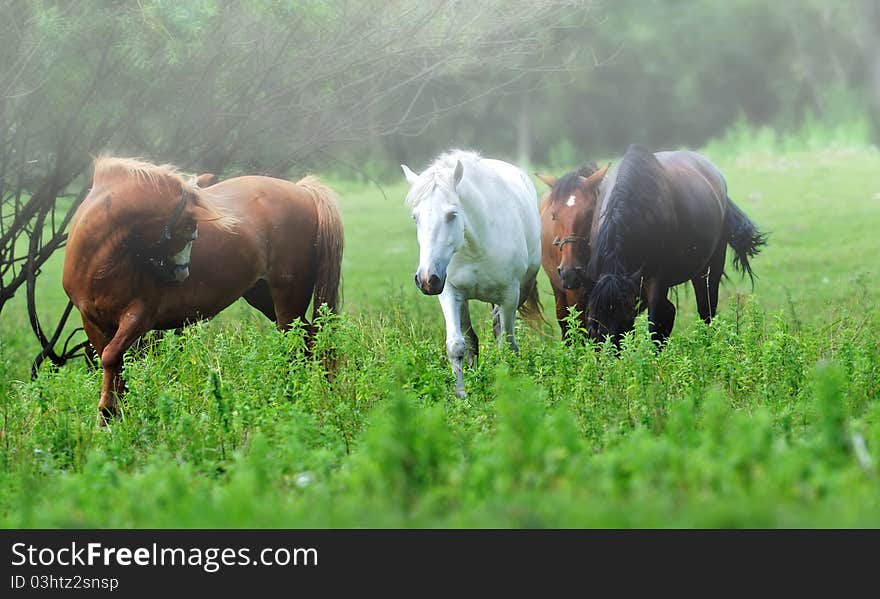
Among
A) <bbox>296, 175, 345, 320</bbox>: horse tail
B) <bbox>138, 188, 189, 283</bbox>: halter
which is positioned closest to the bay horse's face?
<bbox>138, 188, 189, 283</bbox>: halter

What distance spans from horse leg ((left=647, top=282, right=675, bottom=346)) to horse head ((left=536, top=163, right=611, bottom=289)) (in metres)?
0.66

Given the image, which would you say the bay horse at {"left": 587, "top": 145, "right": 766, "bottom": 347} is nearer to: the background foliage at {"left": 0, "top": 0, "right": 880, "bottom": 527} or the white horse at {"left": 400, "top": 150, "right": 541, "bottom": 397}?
the background foliage at {"left": 0, "top": 0, "right": 880, "bottom": 527}

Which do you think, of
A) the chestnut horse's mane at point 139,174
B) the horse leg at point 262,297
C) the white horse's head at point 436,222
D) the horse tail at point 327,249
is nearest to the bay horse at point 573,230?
the white horse's head at point 436,222

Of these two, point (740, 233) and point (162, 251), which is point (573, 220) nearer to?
point (740, 233)

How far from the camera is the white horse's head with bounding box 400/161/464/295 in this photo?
7.55 meters

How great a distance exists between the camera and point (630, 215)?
340 inches

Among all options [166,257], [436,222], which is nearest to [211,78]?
[166,257]

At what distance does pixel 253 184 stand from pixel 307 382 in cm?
241

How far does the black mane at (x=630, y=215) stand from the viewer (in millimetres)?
8391

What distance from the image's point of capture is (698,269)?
1019 centimetres

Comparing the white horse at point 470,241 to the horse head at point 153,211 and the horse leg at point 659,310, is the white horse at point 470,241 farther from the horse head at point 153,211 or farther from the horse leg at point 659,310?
the horse head at point 153,211

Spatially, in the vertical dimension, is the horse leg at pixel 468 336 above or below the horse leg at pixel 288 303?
below
